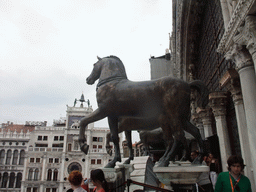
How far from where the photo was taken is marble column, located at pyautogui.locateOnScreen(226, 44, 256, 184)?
4215 millimetres

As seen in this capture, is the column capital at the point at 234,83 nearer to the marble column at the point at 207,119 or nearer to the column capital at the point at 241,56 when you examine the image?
the column capital at the point at 241,56

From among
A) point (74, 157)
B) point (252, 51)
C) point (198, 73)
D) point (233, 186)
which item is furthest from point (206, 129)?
point (74, 157)

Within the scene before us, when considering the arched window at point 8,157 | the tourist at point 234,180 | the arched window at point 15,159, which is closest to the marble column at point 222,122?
the tourist at point 234,180

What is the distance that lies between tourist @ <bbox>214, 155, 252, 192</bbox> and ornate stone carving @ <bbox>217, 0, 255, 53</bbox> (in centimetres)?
293

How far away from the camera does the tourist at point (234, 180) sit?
7.60 ft

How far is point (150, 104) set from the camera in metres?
3.77

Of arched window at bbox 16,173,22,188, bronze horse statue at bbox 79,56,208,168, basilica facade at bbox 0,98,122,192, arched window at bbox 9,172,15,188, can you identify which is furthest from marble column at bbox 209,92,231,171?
arched window at bbox 9,172,15,188

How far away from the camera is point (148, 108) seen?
380 centimetres

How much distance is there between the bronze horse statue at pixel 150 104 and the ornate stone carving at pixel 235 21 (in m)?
1.64

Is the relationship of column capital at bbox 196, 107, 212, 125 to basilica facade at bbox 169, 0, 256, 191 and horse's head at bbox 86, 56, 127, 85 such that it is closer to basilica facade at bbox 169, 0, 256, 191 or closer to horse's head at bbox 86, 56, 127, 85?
basilica facade at bbox 169, 0, 256, 191

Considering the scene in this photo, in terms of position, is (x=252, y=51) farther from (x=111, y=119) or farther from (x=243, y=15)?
(x=111, y=119)

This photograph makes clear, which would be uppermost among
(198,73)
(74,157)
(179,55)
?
(179,55)

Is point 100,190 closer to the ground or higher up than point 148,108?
closer to the ground

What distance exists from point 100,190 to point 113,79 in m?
2.19
